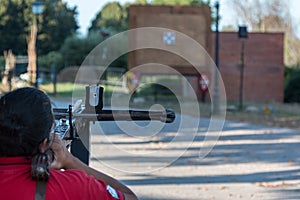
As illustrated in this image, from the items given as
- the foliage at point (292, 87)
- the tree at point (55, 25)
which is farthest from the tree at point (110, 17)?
the foliage at point (292, 87)

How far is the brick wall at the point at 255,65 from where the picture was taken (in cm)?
3850

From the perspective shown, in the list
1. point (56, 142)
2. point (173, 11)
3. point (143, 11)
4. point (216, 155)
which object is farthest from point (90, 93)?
point (173, 11)

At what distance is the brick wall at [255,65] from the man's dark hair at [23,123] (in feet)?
118

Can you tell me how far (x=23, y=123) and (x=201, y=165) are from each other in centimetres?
879

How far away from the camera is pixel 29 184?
227cm

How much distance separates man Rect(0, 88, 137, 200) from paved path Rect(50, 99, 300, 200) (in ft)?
12.2

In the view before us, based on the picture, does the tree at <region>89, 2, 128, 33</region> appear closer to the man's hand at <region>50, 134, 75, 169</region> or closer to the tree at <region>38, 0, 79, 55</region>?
the tree at <region>38, 0, 79, 55</region>

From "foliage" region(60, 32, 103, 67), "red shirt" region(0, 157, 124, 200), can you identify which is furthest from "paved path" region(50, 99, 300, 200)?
"foliage" region(60, 32, 103, 67)

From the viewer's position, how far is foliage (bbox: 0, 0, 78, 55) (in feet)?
195

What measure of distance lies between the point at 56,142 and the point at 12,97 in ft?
0.82

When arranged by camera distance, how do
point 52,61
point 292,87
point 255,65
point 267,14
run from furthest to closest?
1. point 267,14
2. point 52,61
3. point 292,87
4. point 255,65

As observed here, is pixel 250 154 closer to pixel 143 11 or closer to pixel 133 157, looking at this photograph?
pixel 133 157

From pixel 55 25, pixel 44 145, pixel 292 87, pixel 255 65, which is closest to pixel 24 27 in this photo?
pixel 55 25

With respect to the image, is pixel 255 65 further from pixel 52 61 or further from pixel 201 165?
pixel 201 165
